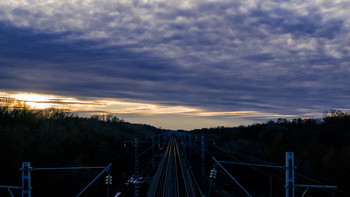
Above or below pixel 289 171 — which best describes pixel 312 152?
below

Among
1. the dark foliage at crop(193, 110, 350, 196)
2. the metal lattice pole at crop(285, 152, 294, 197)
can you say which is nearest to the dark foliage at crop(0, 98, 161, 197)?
the metal lattice pole at crop(285, 152, 294, 197)

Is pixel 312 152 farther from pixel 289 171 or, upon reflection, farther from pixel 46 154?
pixel 46 154

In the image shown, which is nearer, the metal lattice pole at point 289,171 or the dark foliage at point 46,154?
the metal lattice pole at point 289,171

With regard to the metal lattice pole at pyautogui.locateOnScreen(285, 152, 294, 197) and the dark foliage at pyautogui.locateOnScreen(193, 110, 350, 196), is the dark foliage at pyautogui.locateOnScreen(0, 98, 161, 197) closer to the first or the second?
the metal lattice pole at pyautogui.locateOnScreen(285, 152, 294, 197)

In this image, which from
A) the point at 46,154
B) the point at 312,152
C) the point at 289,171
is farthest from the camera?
the point at 312,152

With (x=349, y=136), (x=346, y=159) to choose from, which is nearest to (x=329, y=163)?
(x=346, y=159)

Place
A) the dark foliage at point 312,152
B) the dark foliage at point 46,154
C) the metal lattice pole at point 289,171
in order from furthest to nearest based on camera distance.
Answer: the dark foliage at point 312,152
the dark foliage at point 46,154
the metal lattice pole at point 289,171

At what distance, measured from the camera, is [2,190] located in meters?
22.8

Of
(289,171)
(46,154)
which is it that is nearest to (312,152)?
(289,171)

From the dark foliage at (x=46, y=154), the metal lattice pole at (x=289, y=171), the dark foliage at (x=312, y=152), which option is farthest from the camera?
the dark foliage at (x=312, y=152)

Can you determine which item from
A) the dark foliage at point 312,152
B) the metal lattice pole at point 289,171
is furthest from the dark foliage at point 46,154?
the dark foliage at point 312,152

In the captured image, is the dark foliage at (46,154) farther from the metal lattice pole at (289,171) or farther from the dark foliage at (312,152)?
the dark foliage at (312,152)

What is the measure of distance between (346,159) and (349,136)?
43.3 ft

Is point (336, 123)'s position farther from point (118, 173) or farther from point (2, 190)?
point (2, 190)
